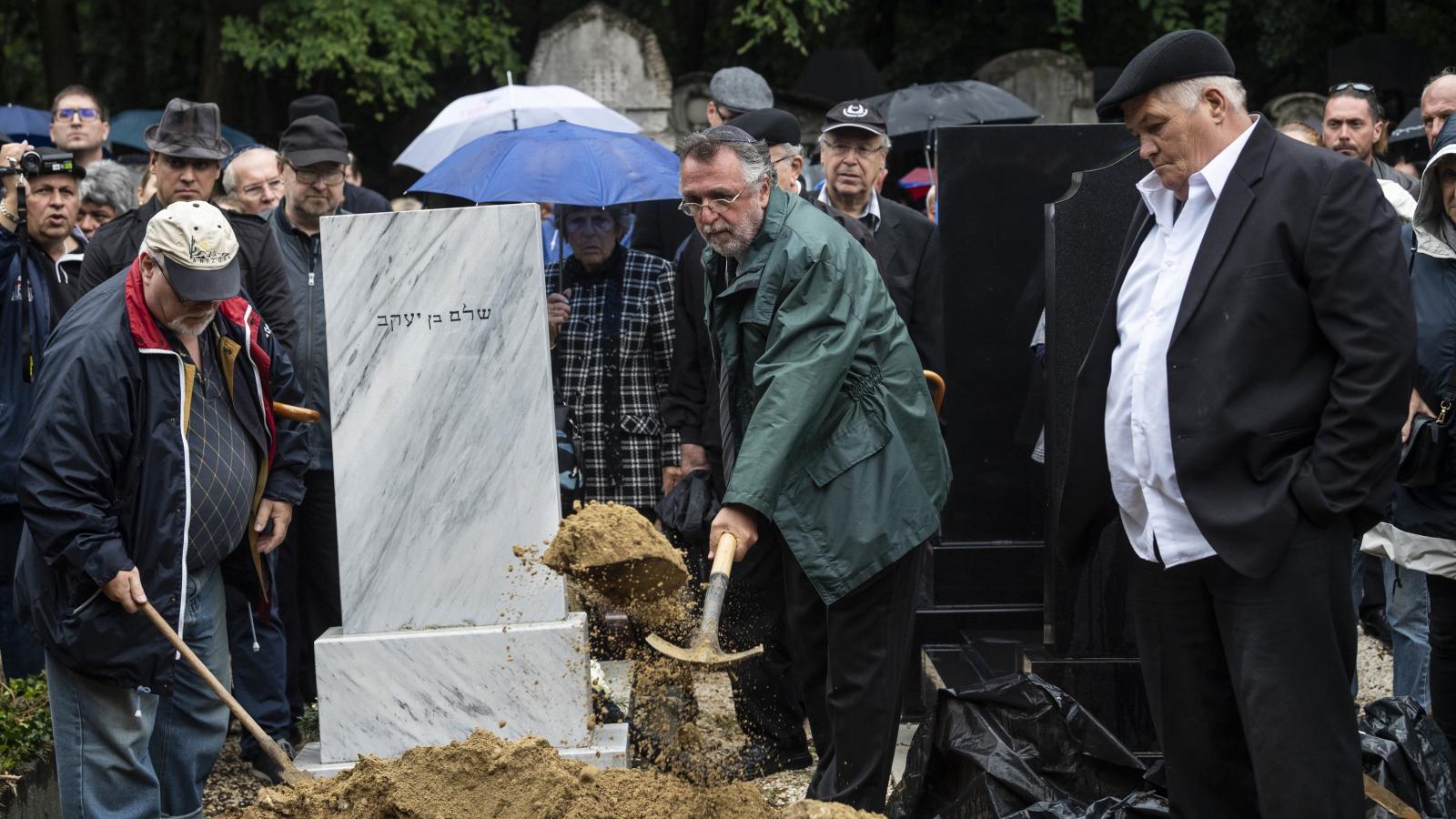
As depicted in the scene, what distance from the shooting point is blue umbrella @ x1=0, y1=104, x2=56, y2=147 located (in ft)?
38.3

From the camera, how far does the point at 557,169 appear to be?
691 centimetres

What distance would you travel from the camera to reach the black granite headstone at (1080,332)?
5.26 metres

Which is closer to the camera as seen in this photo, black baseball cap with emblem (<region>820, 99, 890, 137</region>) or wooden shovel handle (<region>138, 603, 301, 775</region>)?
wooden shovel handle (<region>138, 603, 301, 775</region>)

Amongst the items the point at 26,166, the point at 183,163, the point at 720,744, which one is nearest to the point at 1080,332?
the point at 720,744

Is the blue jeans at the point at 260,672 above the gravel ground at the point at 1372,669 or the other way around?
above

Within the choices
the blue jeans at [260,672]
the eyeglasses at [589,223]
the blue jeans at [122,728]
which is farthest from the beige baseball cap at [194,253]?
the eyeglasses at [589,223]

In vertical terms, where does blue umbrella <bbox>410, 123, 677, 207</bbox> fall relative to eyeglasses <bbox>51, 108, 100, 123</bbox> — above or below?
below

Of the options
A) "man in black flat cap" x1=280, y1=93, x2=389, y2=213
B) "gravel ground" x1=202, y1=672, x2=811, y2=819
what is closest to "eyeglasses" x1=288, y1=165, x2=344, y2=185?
"man in black flat cap" x1=280, y1=93, x2=389, y2=213

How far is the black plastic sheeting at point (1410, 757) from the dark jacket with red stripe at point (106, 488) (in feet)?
10.6

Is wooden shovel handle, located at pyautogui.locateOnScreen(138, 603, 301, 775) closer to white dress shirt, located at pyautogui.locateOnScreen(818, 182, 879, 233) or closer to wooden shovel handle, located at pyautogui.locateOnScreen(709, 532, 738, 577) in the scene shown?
wooden shovel handle, located at pyautogui.locateOnScreen(709, 532, 738, 577)

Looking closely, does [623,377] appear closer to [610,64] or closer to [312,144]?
[312,144]

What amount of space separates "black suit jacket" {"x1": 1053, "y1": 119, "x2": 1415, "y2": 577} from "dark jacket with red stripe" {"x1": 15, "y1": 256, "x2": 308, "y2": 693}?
2.63 m

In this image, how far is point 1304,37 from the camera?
1602cm

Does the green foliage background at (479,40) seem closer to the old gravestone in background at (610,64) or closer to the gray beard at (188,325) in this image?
the old gravestone in background at (610,64)
